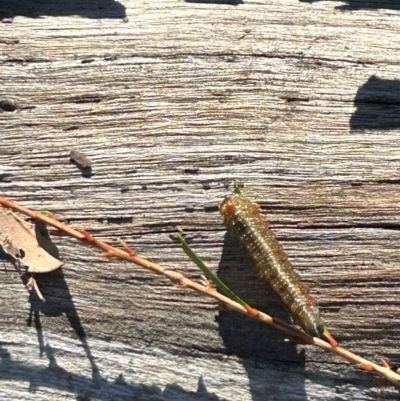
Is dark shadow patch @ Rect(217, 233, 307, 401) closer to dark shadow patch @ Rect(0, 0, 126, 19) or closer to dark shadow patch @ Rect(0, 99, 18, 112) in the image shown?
dark shadow patch @ Rect(0, 99, 18, 112)

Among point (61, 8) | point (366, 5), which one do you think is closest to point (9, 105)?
point (61, 8)

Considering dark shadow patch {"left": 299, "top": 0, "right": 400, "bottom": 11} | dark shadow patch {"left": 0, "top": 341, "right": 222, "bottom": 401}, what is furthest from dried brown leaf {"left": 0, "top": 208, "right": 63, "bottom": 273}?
dark shadow patch {"left": 299, "top": 0, "right": 400, "bottom": 11}

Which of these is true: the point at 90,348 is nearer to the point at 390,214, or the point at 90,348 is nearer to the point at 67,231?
the point at 67,231

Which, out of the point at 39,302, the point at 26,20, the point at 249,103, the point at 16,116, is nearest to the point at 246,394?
the point at 39,302

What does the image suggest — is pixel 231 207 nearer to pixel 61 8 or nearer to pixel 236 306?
pixel 236 306

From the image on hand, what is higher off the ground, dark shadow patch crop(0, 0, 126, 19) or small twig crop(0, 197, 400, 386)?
dark shadow patch crop(0, 0, 126, 19)
